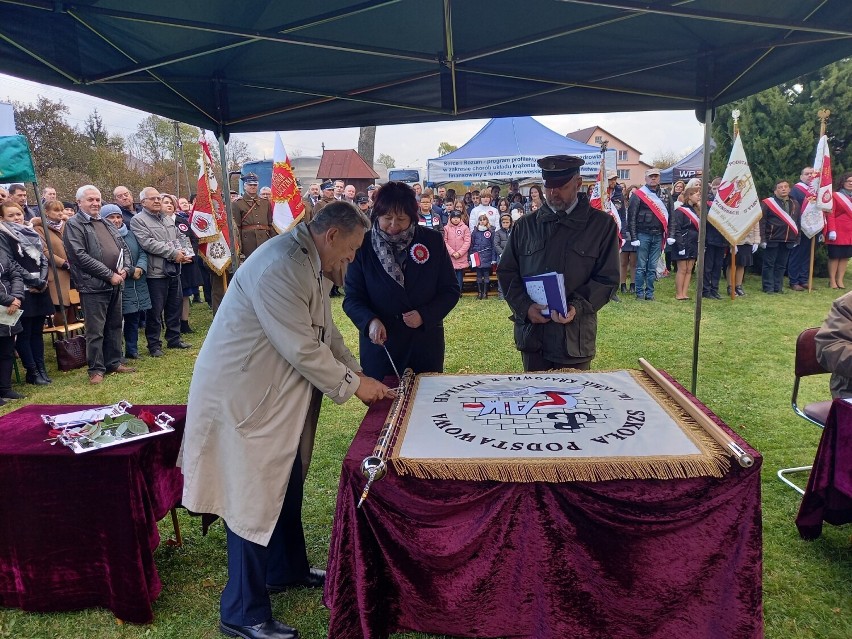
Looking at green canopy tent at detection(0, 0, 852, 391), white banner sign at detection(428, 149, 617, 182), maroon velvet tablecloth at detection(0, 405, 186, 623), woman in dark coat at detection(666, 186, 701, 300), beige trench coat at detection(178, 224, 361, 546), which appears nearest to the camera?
beige trench coat at detection(178, 224, 361, 546)

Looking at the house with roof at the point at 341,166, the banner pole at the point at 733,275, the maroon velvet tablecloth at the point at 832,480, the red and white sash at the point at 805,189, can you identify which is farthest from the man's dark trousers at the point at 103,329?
the house with roof at the point at 341,166

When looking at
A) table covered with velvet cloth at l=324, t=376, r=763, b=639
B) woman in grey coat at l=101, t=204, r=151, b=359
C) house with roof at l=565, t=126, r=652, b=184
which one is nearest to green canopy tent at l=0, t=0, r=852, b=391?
table covered with velvet cloth at l=324, t=376, r=763, b=639

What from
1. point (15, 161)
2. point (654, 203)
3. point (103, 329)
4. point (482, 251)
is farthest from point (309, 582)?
point (654, 203)

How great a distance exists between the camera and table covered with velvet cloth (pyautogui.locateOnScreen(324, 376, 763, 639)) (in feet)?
5.88

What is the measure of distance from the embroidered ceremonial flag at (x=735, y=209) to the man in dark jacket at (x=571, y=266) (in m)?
6.12

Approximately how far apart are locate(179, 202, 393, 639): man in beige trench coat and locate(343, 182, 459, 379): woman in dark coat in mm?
800

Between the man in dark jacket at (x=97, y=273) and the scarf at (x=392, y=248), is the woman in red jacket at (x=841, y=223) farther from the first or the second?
the man in dark jacket at (x=97, y=273)

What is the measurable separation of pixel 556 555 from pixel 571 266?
64.8 inches

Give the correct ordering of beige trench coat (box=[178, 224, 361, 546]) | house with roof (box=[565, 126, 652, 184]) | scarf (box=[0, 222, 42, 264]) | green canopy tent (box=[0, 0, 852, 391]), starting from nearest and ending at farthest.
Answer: beige trench coat (box=[178, 224, 361, 546]), green canopy tent (box=[0, 0, 852, 391]), scarf (box=[0, 222, 42, 264]), house with roof (box=[565, 126, 652, 184])

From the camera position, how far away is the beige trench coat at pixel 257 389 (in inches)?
78.5

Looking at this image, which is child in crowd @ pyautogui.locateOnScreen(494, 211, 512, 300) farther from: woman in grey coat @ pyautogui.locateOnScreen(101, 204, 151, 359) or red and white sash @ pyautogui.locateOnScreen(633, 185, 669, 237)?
woman in grey coat @ pyautogui.locateOnScreen(101, 204, 151, 359)

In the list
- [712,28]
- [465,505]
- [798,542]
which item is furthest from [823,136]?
[465,505]

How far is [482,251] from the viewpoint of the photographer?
32.9 ft

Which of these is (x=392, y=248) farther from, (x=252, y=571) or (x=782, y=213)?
(x=782, y=213)
